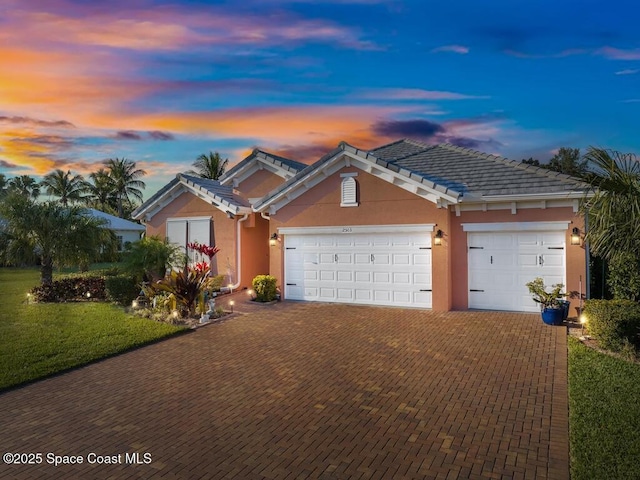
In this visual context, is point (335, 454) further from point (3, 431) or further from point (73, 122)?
point (73, 122)

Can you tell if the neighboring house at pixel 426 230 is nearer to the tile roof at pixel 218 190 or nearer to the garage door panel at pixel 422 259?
the garage door panel at pixel 422 259

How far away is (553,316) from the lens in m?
11.0

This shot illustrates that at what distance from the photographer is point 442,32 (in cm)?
1338

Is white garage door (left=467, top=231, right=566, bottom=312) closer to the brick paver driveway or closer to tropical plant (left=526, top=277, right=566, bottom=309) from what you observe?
tropical plant (left=526, top=277, right=566, bottom=309)

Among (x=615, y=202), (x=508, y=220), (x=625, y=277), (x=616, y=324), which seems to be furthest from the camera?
(x=508, y=220)

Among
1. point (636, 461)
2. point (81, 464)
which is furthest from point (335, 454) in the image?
point (636, 461)

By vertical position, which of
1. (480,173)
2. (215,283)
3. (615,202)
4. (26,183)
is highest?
(26,183)

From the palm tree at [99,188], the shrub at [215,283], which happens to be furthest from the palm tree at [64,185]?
the shrub at [215,283]

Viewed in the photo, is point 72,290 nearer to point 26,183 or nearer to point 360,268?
point 360,268

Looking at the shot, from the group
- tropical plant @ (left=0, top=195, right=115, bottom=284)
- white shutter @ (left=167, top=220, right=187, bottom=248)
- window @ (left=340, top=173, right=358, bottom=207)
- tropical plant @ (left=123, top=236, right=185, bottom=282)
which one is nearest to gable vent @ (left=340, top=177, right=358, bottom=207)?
window @ (left=340, top=173, right=358, bottom=207)

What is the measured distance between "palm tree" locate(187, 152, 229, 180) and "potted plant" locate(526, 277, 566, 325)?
91.4ft

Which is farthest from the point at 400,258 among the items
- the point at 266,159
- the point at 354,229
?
the point at 266,159

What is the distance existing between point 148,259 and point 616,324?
47.1 feet

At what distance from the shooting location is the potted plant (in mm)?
11016
